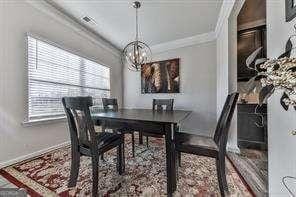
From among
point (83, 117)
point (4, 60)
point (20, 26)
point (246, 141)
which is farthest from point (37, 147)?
point (246, 141)

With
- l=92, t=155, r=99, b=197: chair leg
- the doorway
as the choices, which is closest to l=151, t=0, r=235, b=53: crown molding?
the doorway

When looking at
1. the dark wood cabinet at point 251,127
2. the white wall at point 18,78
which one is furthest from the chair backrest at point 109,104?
the dark wood cabinet at point 251,127

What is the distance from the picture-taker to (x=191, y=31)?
3859 mm

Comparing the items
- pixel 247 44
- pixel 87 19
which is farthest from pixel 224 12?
pixel 87 19

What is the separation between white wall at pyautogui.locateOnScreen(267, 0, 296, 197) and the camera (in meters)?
1.10

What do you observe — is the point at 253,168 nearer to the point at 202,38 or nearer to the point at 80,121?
the point at 80,121

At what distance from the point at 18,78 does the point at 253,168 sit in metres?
3.58

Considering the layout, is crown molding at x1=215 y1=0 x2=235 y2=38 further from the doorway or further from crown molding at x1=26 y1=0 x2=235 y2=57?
the doorway

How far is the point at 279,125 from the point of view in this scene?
1.24m

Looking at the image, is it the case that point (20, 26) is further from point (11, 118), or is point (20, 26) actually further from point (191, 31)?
point (191, 31)

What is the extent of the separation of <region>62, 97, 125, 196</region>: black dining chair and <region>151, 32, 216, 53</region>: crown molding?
11.0ft

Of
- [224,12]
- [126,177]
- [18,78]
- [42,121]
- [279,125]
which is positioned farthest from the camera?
[224,12]

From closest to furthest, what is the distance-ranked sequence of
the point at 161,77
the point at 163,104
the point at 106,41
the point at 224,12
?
the point at 224,12 < the point at 163,104 < the point at 106,41 < the point at 161,77

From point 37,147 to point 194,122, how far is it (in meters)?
3.34
